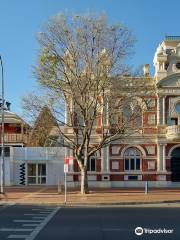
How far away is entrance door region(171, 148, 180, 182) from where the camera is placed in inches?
1829

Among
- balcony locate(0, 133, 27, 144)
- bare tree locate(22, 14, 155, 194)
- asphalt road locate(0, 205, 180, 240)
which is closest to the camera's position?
asphalt road locate(0, 205, 180, 240)

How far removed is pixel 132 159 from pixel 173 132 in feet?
16.0

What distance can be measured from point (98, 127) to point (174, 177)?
8.38 m

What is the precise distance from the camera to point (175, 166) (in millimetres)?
46531

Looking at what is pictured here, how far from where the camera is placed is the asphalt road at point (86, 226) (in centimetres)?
1503

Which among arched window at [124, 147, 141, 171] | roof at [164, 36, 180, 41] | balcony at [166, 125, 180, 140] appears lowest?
arched window at [124, 147, 141, 171]

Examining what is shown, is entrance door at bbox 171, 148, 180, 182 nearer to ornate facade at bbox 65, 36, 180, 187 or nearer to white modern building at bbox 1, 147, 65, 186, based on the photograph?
ornate facade at bbox 65, 36, 180, 187

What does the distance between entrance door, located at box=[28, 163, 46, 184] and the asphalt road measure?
26.3 meters

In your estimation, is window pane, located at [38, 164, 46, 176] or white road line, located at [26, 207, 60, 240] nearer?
white road line, located at [26, 207, 60, 240]

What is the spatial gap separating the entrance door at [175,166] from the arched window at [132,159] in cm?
311

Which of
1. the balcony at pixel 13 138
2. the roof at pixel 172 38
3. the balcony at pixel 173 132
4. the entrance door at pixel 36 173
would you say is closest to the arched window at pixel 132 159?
the balcony at pixel 173 132

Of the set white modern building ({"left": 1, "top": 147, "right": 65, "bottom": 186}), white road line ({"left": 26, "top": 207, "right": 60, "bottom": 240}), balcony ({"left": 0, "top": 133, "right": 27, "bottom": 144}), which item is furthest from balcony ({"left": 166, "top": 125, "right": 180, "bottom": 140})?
white road line ({"left": 26, "top": 207, "right": 60, "bottom": 240})

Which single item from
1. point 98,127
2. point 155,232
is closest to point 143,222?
point 155,232

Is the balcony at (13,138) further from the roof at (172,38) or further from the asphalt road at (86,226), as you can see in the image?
the asphalt road at (86,226)
